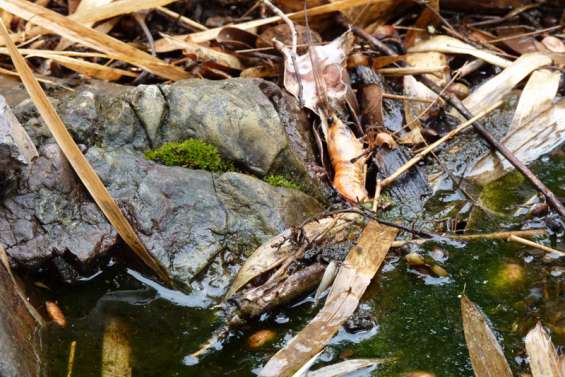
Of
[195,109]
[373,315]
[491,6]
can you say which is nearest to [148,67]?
[195,109]

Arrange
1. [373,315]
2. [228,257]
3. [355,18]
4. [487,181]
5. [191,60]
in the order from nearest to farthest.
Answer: [373,315] < [228,257] < [487,181] < [191,60] < [355,18]

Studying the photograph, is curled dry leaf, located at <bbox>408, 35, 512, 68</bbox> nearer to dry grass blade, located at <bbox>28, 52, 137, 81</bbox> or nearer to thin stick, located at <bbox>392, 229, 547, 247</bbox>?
thin stick, located at <bbox>392, 229, 547, 247</bbox>

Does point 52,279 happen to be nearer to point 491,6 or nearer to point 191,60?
point 191,60

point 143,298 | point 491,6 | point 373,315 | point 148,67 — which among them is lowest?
point 373,315

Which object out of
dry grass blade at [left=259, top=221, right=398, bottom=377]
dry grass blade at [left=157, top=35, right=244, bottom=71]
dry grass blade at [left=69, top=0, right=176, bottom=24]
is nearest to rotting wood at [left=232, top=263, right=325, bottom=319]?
dry grass blade at [left=259, top=221, right=398, bottom=377]

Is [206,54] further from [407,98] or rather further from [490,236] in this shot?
[490,236]

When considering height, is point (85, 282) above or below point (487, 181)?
above
